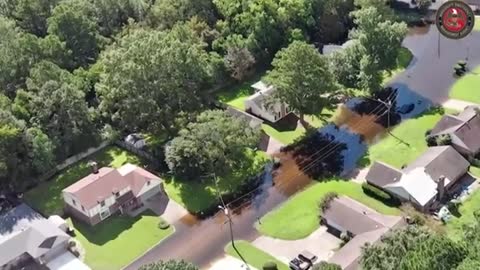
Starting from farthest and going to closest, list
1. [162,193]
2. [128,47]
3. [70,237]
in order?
[128,47] → [162,193] → [70,237]

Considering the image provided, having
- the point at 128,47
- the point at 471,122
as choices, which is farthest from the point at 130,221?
the point at 471,122

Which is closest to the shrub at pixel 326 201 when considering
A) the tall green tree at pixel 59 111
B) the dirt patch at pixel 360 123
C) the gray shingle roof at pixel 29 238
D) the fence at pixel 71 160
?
the dirt patch at pixel 360 123

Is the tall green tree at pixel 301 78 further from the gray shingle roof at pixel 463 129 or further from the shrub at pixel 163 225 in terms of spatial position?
the shrub at pixel 163 225

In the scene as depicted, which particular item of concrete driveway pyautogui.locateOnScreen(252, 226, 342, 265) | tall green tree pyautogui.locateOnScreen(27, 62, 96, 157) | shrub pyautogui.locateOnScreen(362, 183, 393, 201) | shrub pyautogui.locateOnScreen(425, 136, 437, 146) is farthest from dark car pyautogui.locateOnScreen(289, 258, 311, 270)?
tall green tree pyautogui.locateOnScreen(27, 62, 96, 157)

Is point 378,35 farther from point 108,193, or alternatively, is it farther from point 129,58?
point 108,193

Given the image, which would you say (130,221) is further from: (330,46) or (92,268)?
(330,46)

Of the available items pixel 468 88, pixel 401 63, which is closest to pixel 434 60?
pixel 401 63
